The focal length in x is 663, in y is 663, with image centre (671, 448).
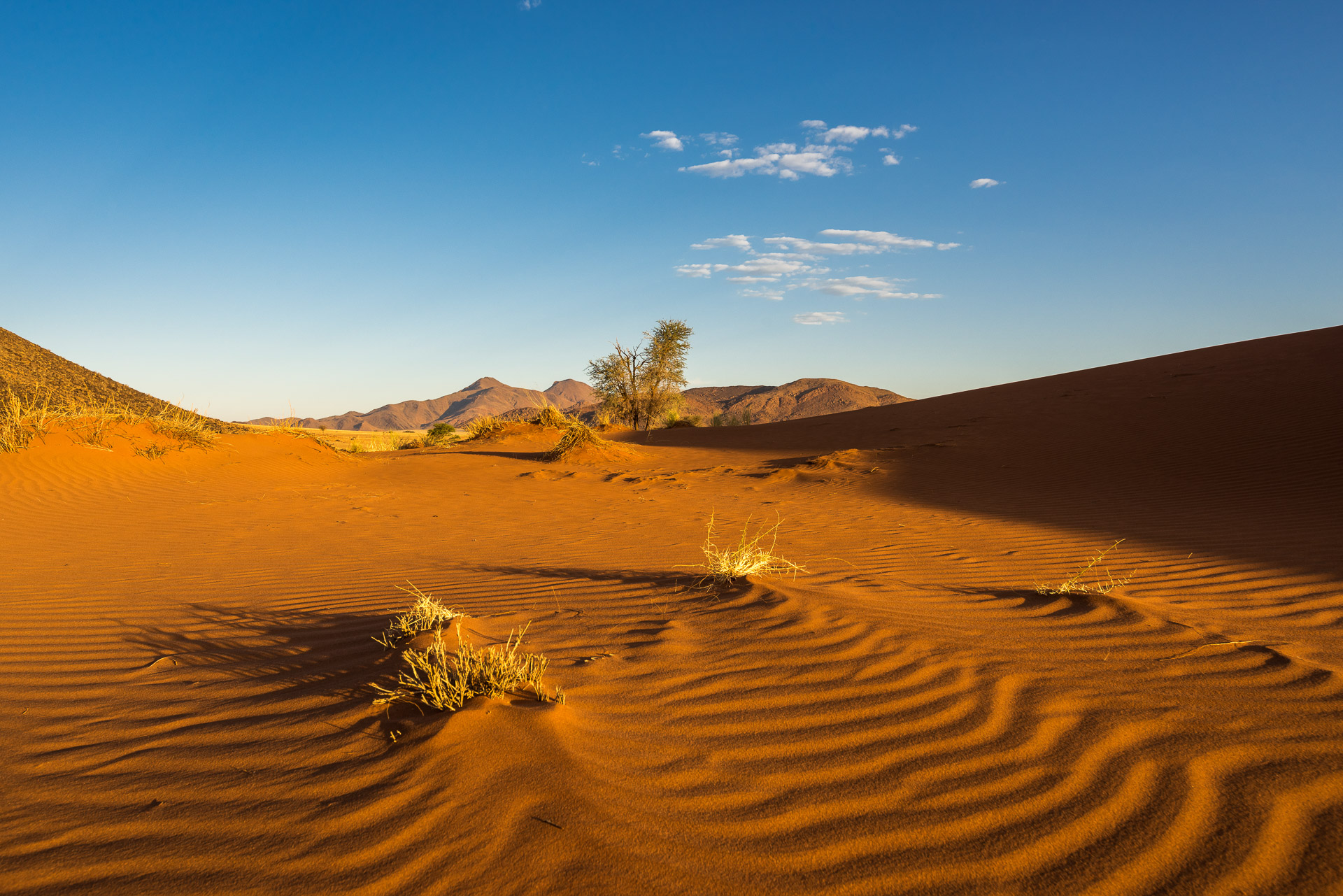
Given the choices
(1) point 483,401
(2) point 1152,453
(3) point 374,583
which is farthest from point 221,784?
(1) point 483,401

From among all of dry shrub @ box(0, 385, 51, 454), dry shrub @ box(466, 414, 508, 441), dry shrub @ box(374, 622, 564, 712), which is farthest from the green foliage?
dry shrub @ box(374, 622, 564, 712)

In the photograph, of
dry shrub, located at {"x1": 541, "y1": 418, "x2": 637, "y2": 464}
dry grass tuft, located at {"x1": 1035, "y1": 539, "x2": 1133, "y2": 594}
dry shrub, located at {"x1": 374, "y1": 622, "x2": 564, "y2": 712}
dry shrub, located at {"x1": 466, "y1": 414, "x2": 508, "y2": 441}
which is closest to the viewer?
dry shrub, located at {"x1": 374, "y1": 622, "x2": 564, "y2": 712}

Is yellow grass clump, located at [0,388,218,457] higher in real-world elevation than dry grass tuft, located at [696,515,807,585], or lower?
higher

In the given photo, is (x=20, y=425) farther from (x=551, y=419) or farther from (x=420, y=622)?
(x=420, y=622)

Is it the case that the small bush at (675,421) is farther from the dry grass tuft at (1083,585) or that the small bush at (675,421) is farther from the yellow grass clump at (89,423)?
the dry grass tuft at (1083,585)

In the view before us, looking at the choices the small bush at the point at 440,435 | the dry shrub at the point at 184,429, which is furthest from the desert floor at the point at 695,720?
the small bush at the point at 440,435

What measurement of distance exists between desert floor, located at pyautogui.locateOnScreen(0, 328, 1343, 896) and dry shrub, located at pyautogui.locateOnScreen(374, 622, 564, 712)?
8 centimetres

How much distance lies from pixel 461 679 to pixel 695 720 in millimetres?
900

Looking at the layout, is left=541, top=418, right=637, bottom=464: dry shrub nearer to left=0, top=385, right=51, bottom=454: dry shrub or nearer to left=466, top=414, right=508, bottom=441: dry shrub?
left=466, top=414, right=508, bottom=441: dry shrub

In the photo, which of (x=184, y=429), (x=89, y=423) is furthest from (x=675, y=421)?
(x=89, y=423)

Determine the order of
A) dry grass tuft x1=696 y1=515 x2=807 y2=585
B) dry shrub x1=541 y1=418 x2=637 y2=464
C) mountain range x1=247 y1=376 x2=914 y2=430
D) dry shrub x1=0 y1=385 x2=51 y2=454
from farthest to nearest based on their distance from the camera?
mountain range x1=247 y1=376 x2=914 y2=430 → dry shrub x1=541 y1=418 x2=637 y2=464 → dry shrub x1=0 y1=385 x2=51 y2=454 → dry grass tuft x1=696 y1=515 x2=807 y2=585

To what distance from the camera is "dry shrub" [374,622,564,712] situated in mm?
2494

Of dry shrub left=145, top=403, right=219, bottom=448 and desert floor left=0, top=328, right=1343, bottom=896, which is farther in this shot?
dry shrub left=145, top=403, right=219, bottom=448

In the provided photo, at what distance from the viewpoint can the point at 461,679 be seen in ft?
8.26
